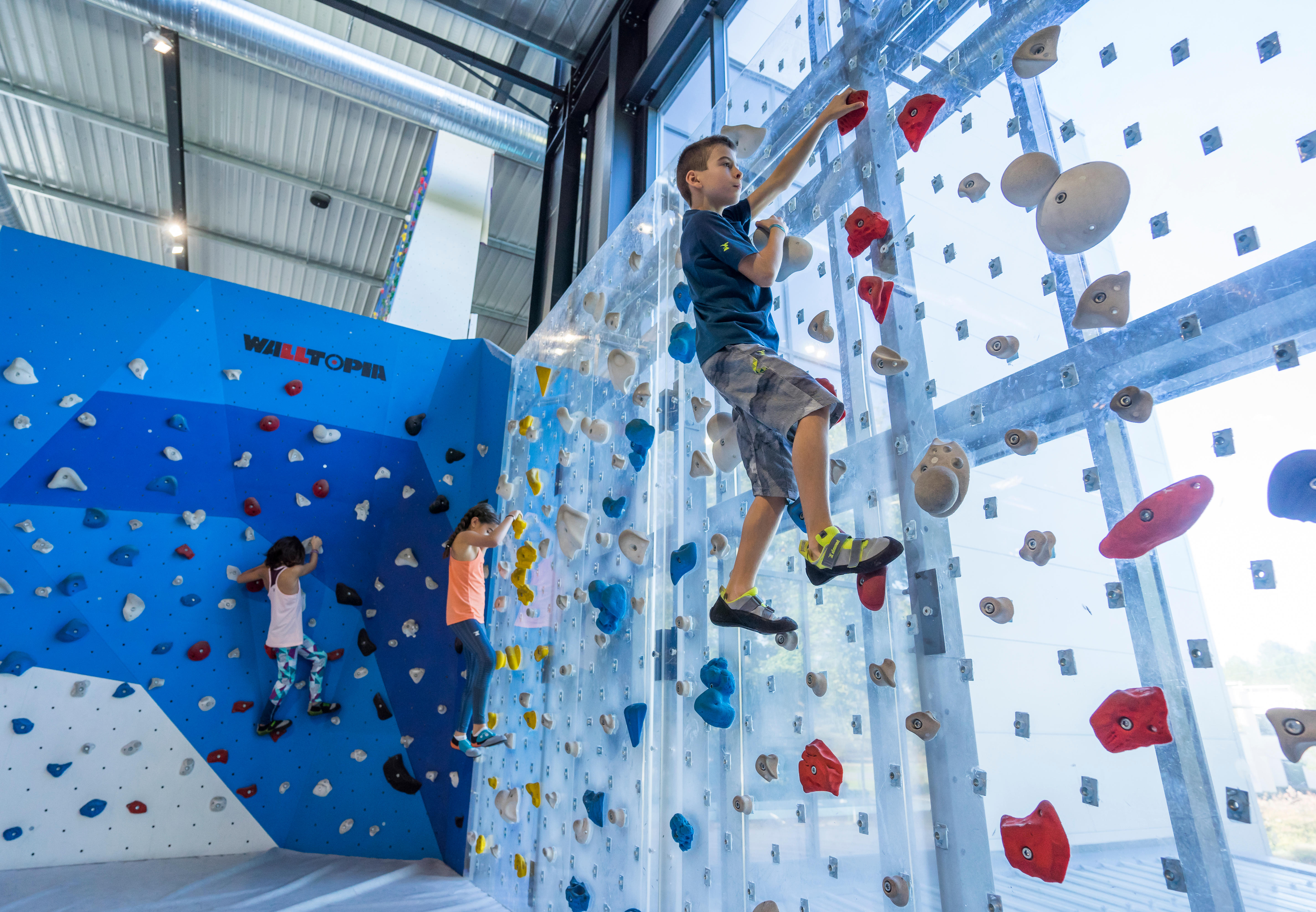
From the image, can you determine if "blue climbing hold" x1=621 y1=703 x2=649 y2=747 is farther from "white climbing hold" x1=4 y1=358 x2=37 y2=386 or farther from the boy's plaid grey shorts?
"white climbing hold" x1=4 y1=358 x2=37 y2=386

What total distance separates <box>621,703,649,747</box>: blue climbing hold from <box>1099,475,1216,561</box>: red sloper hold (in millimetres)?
1510

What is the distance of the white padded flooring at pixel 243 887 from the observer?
302 cm

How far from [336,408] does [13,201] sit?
5.17 m

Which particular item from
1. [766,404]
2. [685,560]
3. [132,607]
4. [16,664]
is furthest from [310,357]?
[766,404]

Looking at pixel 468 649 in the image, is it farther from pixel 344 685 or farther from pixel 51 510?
pixel 51 510

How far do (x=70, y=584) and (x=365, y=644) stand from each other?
1368 mm

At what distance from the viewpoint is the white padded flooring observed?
9.92ft

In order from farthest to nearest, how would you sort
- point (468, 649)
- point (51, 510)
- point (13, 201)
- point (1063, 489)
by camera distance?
1. point (13, 201)
2. point (468, 649)
3. point (51, 510)
4. point (1063, 489)

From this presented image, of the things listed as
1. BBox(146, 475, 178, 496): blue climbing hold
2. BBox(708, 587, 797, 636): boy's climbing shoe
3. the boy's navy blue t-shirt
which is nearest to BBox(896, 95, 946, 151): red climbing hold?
the boy's navy blue t-shirt

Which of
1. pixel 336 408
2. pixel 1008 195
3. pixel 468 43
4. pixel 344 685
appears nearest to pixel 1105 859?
pixel 1008 195

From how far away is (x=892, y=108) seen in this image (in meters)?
1.98

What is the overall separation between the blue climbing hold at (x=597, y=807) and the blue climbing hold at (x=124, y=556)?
106 inches

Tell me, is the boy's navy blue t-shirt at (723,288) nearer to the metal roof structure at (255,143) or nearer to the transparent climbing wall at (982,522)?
the transparent climbing wall at (982,522)

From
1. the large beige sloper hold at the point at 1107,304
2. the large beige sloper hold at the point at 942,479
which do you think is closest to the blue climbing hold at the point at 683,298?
the large beige sloper hold at the point at 942,479
